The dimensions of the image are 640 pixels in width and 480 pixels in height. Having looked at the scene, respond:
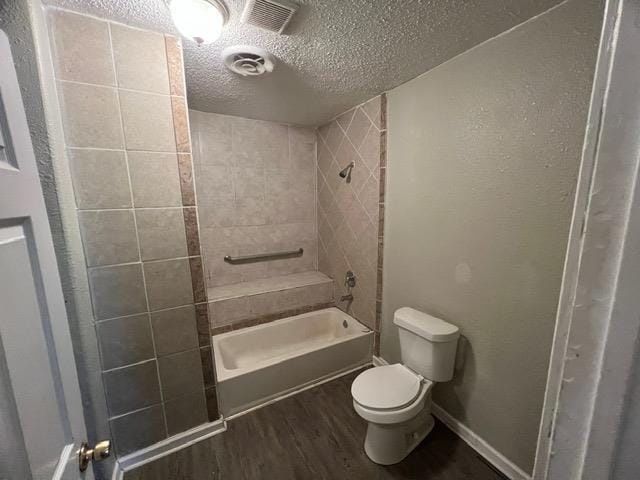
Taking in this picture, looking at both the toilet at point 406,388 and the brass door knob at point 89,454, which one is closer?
the brass door knob at point 89,454

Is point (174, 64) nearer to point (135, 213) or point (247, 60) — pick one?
point (247, 60)

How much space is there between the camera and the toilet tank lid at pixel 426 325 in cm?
137

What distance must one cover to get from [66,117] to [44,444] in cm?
117

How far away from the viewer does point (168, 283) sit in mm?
1274

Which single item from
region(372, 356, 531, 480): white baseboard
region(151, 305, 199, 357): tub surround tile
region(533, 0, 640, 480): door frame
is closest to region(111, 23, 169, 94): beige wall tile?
region(151, 305, 199, 357): tub surround tile

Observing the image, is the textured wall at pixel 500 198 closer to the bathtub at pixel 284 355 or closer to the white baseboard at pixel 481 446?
the white baseboard at pixel 481 446

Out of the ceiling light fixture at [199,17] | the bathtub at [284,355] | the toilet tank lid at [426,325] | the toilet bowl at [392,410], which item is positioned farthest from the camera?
the bathtub at [284,355]

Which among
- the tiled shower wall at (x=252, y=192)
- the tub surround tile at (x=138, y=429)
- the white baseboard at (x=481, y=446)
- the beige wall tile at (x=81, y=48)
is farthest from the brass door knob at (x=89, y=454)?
the tiled shower wall at (x=252, y=192)

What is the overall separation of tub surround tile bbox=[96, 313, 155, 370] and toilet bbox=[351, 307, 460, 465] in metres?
1.11

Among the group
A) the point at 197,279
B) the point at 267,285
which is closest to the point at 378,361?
the point at 267,285

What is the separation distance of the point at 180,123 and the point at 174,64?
26 cm

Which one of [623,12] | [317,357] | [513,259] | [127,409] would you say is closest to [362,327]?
[317,357]

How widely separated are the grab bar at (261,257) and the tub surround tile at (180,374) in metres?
1.17

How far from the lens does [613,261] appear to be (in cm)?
33
